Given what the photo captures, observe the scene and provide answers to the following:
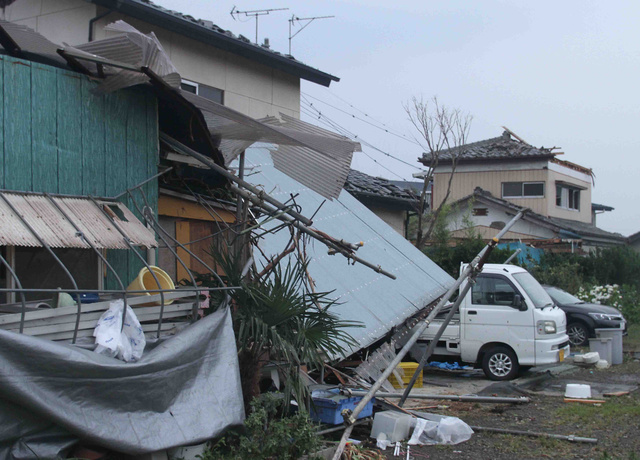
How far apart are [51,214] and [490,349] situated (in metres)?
9.13

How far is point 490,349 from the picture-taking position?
12344mm

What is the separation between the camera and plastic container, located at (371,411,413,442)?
7480 mm

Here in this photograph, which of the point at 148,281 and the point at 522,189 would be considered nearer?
the point at 148,281

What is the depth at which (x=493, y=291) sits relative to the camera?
40.9ft

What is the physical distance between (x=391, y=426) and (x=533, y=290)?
6.07 meters

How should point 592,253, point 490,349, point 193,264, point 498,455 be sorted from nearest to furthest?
point 498,455, point 193,264, point 490,349, point 592,253

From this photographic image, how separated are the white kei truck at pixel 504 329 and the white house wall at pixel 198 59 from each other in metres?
6.28

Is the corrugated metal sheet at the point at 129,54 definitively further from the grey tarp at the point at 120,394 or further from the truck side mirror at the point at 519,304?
the truck side mirror at the point at 519,304

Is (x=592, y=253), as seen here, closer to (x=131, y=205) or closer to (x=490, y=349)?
(x=490, y=349)

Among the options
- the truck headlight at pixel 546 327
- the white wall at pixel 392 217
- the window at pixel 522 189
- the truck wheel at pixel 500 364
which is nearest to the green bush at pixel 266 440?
the truck wheel at pixel 500 364

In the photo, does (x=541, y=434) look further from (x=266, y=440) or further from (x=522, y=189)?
(x=522, y=189)

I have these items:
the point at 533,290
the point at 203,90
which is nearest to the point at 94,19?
the point at 203,90

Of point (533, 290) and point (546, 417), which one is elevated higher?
point (533, 290)

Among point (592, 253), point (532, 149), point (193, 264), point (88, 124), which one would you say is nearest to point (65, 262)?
point (88, 124)
